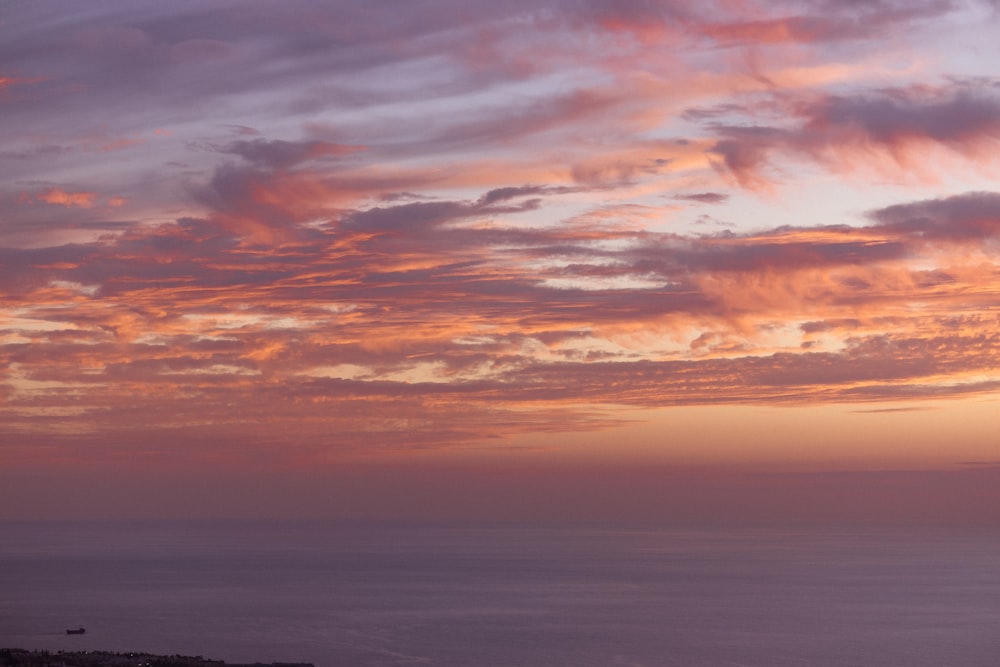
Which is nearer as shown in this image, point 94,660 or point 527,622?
point 94,660

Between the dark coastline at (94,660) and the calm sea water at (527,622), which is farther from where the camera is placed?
the calm sea water at (527,622)

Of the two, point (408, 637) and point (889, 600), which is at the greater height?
point (889, 600)

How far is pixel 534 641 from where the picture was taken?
381 ft

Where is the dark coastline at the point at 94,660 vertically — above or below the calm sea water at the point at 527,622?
below

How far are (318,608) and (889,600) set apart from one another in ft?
277

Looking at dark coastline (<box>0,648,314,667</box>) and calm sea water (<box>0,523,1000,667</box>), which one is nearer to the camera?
dark coastline (<box>0,648,314,667</box>)

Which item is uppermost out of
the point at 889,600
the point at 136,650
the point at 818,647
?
the point at 889,600

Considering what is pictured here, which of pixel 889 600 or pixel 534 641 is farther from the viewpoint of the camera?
pixel 889 600

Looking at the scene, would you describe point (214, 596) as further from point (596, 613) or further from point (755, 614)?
point (755, 614)

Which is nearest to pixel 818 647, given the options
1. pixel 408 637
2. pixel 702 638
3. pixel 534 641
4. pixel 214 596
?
pixel 702 638

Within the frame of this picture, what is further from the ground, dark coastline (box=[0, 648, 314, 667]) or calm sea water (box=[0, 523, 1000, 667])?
calm sea water (box=[0, 523, 1000, 667])

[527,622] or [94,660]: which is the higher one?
[527,622]

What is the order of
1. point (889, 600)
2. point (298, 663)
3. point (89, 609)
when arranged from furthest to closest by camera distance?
point (889, 600), point (89, 609), point (298, 663)

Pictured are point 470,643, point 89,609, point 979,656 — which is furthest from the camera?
point 89,609
